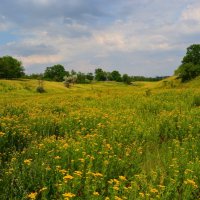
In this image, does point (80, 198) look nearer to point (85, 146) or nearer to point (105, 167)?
point (105, 167)

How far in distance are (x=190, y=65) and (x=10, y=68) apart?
59367 mm

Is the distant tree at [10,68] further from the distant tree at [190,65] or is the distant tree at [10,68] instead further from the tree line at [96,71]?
the distant tree at [190,65]

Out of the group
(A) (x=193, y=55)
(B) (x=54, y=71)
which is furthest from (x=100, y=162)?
(B) (x=54, y=71)

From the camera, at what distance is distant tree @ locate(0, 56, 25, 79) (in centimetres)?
10557

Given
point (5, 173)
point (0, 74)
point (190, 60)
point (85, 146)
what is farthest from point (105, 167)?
point (0, 74)

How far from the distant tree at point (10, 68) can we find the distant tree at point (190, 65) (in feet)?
178

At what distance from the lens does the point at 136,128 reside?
1162cm

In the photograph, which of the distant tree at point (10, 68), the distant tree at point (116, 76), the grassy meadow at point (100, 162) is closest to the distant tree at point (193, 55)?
the distant tree at point (10, 68)

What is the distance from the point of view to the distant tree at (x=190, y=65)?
237 ft

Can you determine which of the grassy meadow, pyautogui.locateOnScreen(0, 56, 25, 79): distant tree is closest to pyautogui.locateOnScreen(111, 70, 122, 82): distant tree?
pyautogui.locateOnScreen(0, 56, 25, 79): distant tree

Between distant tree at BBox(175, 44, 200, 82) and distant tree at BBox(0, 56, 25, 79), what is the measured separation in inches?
2137

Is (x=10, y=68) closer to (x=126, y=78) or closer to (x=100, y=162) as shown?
(x=126, y=78)

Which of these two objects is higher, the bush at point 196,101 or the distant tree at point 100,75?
the distant tree at point 100,75

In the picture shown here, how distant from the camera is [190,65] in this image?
73.3m
